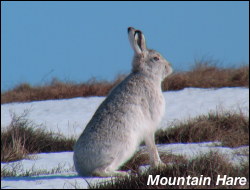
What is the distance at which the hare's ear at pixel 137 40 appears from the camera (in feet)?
18.2

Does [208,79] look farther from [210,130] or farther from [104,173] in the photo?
[104,173]

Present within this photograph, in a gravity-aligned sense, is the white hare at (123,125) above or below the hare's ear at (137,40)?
below

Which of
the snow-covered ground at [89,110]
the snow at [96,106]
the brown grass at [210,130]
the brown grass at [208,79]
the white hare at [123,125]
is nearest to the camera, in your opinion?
the white hare at [123,125]

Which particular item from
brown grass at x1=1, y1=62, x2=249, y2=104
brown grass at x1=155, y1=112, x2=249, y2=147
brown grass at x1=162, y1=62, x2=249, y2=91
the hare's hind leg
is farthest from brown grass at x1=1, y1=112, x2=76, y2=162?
brown grass at x1=162, y1=62, x2=249, y2=91

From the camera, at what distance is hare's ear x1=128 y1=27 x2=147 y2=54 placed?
5535mm

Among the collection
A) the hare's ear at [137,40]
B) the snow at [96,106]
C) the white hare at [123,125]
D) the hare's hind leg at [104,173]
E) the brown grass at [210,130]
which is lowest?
the snow at [96,106]

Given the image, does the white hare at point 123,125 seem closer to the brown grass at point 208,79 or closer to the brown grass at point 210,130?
the brown grass at point 210,130

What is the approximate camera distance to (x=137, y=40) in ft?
18.5

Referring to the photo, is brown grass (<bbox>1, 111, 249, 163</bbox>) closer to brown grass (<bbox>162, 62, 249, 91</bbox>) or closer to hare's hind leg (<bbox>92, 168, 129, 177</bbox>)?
hare's hind leg (<bbox>92, 168, 129, 177</bbox>)

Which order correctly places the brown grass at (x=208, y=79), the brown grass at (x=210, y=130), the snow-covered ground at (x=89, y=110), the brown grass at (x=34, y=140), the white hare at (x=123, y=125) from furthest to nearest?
1. the brown grass at (x=208, y=79)
2. the brown grass at (x=34, y=140)
3. the brown grass at (x=210, y=130)
4. the snow-covered ground at (x=89, y=110)
5. the white hare at (x=123, y=125)

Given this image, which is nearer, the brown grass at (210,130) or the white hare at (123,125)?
the white hare at (123,125)

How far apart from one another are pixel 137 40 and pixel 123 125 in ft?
3.86

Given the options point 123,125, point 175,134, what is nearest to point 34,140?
point 175,134

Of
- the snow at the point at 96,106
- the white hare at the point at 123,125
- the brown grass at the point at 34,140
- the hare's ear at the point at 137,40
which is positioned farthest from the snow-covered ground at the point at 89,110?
the hare's ear at the point at 137,40
